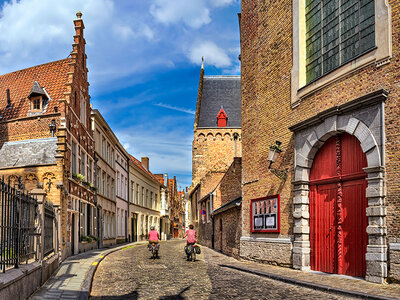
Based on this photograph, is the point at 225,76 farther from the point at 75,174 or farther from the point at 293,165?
the point at 293,165

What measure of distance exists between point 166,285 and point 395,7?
784 cm

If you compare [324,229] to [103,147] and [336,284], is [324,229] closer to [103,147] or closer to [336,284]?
[336,284]

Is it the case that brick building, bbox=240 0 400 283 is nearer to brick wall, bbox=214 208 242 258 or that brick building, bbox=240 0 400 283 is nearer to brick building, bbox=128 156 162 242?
brick wall, bbox=214 208 242 258

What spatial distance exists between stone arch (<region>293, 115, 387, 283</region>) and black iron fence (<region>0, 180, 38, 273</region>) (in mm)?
6998

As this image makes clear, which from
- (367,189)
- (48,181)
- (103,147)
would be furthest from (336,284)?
A: (103,147)

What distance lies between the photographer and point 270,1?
15859 millimetres

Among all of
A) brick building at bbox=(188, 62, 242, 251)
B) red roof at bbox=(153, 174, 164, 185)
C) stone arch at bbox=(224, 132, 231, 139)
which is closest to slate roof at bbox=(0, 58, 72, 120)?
brick building at bbox=(188, 62, 242, 251)

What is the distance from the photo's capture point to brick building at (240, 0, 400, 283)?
10.1 m

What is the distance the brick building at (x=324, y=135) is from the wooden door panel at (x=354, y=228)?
24 mm

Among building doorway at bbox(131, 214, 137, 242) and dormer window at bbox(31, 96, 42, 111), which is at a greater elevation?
dormer window at bbox(31, 96, 42, 111)

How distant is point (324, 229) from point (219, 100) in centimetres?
4273

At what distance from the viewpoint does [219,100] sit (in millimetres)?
54375

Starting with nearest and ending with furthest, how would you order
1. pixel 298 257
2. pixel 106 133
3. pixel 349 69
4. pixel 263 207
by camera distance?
1. pixel 349 69
2. pixel 298 257
3. pixel 263 207
4. pixel 106 133

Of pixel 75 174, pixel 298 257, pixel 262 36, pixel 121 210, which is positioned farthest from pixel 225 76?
pixel 298 257
